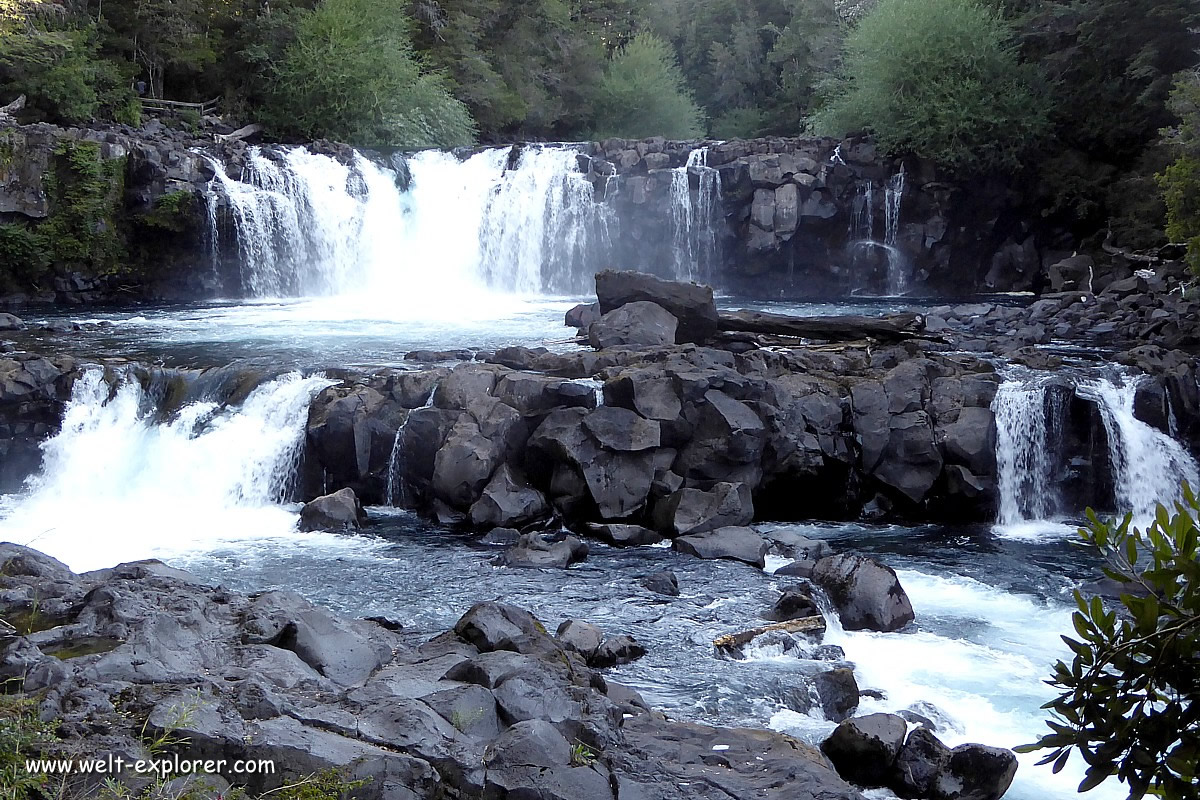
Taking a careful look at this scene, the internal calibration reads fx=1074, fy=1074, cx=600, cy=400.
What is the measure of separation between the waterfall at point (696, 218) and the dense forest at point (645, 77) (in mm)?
4769

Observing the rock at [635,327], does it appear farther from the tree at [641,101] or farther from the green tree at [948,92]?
the tree at [641,101]

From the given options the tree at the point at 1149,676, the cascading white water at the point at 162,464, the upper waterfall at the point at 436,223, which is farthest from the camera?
the upper waterfall at the point at 436,223

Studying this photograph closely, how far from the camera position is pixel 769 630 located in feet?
28.4

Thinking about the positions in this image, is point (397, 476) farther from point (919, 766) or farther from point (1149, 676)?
point (1149, 676)

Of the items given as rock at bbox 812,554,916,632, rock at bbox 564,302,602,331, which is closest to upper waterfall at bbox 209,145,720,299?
rock at bbox 564,302,602,331

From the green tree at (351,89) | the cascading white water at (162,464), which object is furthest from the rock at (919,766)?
the green tree at (351,89)

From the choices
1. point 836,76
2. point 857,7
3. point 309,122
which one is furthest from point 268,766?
point 857,7

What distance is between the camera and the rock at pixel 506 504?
11867 mm

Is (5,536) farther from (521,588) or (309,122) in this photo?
(309,122)

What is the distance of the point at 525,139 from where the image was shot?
4066 cm

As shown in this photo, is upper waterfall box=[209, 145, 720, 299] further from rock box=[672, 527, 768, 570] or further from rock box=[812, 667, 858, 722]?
rock box=[812, 667, 858, 722]

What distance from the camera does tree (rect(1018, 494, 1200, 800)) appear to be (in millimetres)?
2676

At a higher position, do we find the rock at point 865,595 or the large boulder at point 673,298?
the large boulder at point 673,298

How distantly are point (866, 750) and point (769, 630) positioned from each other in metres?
2.09
